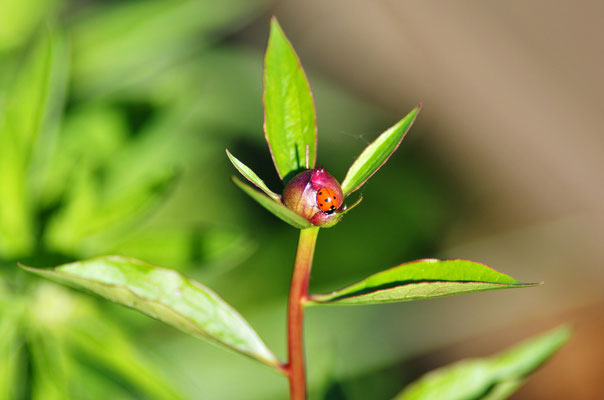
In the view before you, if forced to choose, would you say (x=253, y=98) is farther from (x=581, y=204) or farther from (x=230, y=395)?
(x=581, y=204)

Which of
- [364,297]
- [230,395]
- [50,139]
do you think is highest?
[50,139]

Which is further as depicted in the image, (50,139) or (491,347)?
(491,347)

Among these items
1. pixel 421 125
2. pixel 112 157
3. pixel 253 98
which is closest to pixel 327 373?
pixel 112 157

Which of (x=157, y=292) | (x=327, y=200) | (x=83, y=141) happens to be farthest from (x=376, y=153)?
(x=83, y=141)

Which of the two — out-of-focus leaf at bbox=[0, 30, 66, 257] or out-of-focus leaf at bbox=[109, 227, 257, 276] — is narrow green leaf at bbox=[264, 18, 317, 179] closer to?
out-of-focus leaf at bbox=[109, 227, 257, 276]

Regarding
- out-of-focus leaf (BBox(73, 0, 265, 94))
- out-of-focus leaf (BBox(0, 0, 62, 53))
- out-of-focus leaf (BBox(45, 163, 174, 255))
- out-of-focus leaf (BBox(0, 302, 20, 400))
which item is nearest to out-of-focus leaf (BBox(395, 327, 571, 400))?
out-of-focus leaf (BBox(45, 163, 174, 255))

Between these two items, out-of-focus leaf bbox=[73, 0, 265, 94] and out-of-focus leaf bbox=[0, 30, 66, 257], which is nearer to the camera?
out-of-focus leaf bbox=[0, 30, 66, 257]

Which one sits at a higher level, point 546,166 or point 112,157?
point 546,166
